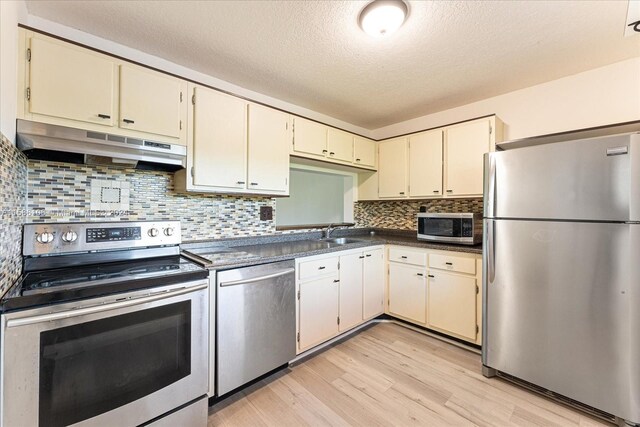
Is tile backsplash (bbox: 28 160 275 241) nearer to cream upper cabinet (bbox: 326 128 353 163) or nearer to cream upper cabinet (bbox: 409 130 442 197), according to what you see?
cream upper cabinet (bbox: 326 128 353 163)

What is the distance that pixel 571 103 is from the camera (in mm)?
2234

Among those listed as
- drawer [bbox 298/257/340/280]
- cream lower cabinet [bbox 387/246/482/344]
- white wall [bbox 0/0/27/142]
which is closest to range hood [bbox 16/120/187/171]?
white wall [bbox 0/0/27/142]

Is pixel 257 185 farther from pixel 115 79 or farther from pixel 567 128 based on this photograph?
pixel 567 128

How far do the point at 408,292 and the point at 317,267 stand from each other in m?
1.10

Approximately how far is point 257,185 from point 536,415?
2.43 meters

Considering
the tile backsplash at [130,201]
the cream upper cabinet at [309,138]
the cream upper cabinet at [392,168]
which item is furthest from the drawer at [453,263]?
the tile backsplash at [130,201]

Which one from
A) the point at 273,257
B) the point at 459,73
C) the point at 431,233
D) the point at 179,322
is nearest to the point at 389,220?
the point at 431,233

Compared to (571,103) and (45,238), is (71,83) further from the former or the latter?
(571,103)

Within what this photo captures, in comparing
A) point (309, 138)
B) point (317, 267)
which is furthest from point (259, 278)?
point (309, 138)

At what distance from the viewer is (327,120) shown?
3.19 m

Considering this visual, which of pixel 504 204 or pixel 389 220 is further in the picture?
pixel 389 220

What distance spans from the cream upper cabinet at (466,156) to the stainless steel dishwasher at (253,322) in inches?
70.9

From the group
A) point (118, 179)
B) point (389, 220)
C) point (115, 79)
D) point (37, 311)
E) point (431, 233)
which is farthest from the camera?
point (389, 220)

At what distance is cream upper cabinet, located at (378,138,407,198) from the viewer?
119 inches
